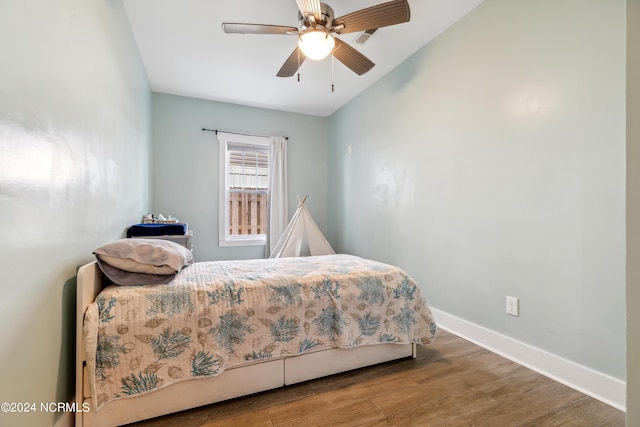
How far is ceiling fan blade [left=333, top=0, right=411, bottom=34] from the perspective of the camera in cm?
162

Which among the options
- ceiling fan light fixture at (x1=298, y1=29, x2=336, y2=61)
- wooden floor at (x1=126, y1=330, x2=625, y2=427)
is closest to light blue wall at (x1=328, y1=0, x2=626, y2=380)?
Result: wooden floor at (x1=126, y1=330, x2=625, y2=427)

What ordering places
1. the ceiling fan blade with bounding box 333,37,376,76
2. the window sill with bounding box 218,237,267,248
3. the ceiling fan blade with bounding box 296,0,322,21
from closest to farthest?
the ceiling fan blade with bounding box 296,0,322,21 < the ceiling fan blade with bounding box 333,37,376,76 < the window sill with bounding box 218,237,267,248

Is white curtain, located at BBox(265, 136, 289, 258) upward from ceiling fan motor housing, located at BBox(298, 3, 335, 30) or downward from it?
downward

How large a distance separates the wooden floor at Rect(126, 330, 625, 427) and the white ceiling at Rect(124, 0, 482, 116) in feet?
8.72

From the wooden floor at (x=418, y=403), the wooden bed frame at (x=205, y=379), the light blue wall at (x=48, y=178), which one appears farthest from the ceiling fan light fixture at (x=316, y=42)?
the wooden floor at (x=418, y=403)

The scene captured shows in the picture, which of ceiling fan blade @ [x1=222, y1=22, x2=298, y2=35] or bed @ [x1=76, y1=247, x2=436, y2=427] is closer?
bed @ [x1=76, y1=247, x2=436, y2=427]

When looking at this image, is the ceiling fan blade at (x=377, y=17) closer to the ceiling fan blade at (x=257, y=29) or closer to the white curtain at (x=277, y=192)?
the ceiling fan blade at (x=257, y=29)

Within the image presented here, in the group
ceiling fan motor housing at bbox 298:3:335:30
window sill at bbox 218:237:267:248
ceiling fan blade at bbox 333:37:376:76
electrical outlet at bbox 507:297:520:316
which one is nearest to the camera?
ceiling fan motor housing at bbox 298:3:335:30

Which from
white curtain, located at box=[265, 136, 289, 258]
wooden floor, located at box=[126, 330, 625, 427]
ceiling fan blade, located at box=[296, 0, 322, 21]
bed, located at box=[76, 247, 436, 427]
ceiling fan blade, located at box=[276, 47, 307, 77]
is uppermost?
ceiling fan blade, located at box=[276, 47, 307, 77]

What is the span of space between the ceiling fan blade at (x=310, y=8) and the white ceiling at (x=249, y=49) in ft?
1.85

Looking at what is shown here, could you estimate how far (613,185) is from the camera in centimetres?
146

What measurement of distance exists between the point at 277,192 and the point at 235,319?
113 inches
